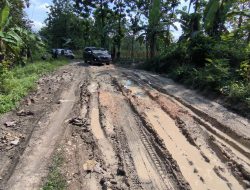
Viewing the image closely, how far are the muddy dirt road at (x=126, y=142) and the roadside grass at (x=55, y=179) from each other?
0.31 feet

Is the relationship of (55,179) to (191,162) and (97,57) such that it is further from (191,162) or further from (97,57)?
(97,57)

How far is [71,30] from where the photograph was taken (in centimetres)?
5775

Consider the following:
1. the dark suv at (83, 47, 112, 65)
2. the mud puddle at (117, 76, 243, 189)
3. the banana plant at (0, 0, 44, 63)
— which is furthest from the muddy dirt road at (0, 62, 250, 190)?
the dark suv at (83, 47, 112, 65)

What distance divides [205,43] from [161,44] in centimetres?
1744

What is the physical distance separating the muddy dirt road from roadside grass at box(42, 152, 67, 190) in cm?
9

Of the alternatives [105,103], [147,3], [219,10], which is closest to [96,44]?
[147,3]

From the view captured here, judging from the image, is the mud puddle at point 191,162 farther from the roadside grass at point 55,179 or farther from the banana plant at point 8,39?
the banana plant at point 8,39

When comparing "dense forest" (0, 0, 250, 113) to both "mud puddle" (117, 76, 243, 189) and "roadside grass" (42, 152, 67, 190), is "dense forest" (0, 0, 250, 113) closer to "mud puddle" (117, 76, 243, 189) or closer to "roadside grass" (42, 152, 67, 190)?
"mud puddle" (117, 76, 243, 189)

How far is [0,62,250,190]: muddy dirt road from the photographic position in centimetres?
622

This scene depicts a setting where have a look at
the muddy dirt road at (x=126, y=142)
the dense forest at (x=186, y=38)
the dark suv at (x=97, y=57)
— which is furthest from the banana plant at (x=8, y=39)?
the dark suv at (x=97, y=57)

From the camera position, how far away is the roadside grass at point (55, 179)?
5782mm

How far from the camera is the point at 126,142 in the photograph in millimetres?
8016

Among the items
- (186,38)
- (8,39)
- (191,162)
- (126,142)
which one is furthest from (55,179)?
(186,38)

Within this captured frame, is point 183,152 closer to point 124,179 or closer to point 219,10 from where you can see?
point 124,179
